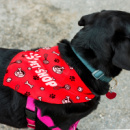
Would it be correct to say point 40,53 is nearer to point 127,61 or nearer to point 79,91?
point 79,91

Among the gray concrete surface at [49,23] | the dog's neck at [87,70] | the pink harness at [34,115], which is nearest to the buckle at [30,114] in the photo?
the pink harness at [34,115]

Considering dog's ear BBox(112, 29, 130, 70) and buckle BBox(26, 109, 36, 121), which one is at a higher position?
dog's ear BBox(112, 29, 130, 70)

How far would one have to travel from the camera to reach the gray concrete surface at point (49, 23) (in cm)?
277

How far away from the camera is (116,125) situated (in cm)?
258

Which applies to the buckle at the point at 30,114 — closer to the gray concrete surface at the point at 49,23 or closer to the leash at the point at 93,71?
the leash at the point at 93,71

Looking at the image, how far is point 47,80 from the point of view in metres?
1.57

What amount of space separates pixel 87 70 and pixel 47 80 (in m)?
0.36

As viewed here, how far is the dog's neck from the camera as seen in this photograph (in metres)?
1.63

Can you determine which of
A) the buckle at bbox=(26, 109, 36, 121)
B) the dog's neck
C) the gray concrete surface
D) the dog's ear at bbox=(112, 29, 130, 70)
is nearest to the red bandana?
the dog's neck

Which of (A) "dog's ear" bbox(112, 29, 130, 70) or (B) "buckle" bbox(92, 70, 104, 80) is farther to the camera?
(B) "buckle" bbox(92, 70, 104, 80)

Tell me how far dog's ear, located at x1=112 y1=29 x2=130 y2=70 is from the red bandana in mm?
352

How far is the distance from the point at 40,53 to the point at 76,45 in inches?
13.4

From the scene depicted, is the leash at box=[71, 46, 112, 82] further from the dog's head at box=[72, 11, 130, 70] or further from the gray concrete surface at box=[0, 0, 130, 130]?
the gray concrete surface at box=[0, 0, 130, 130]

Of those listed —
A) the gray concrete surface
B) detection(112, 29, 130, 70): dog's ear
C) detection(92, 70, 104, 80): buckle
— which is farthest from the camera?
the gray concrete surface
